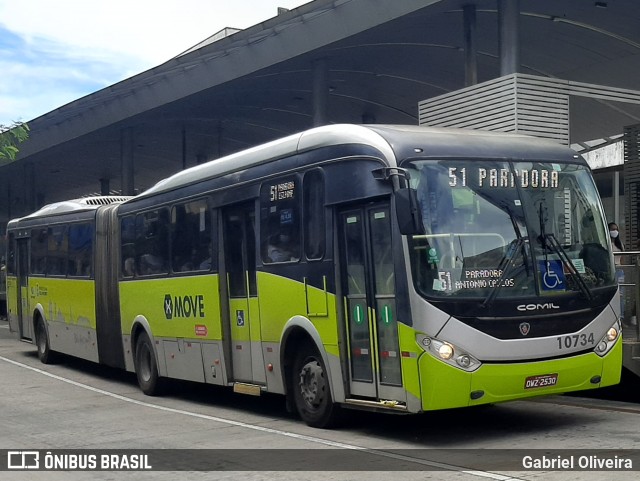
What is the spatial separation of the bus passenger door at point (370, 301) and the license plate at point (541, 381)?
120 cm

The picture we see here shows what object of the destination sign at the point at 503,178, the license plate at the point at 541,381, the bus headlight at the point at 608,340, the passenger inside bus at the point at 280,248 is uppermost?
the destination sign at the point at 503,178

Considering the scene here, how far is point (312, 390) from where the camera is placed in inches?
437

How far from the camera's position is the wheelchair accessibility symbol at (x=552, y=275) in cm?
976

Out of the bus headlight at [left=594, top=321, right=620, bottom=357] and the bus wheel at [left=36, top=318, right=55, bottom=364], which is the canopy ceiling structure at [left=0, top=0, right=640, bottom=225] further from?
the bus headlight at [left=594, top=321, right=620, bottom=357]

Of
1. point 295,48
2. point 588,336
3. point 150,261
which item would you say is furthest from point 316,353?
point 295,48

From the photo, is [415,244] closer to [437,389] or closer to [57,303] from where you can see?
[437,389]

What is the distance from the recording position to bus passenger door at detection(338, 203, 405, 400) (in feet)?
32.2

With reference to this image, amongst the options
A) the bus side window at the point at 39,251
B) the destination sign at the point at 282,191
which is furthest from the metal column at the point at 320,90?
the destination sign at the point at 282,191

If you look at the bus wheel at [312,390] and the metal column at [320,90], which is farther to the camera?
the metal column at [320,90]

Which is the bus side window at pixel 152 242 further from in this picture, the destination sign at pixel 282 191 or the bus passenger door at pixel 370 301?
the bus passenger door at pixel 370 301

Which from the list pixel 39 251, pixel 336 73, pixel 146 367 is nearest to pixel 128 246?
pixel 146 367

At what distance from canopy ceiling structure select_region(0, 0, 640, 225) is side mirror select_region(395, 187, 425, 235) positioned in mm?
10395

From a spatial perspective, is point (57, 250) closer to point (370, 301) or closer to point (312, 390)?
point (312, 390)

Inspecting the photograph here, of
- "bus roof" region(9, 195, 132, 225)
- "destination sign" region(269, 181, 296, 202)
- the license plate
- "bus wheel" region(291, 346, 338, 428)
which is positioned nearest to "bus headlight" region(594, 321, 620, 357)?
the license plate
